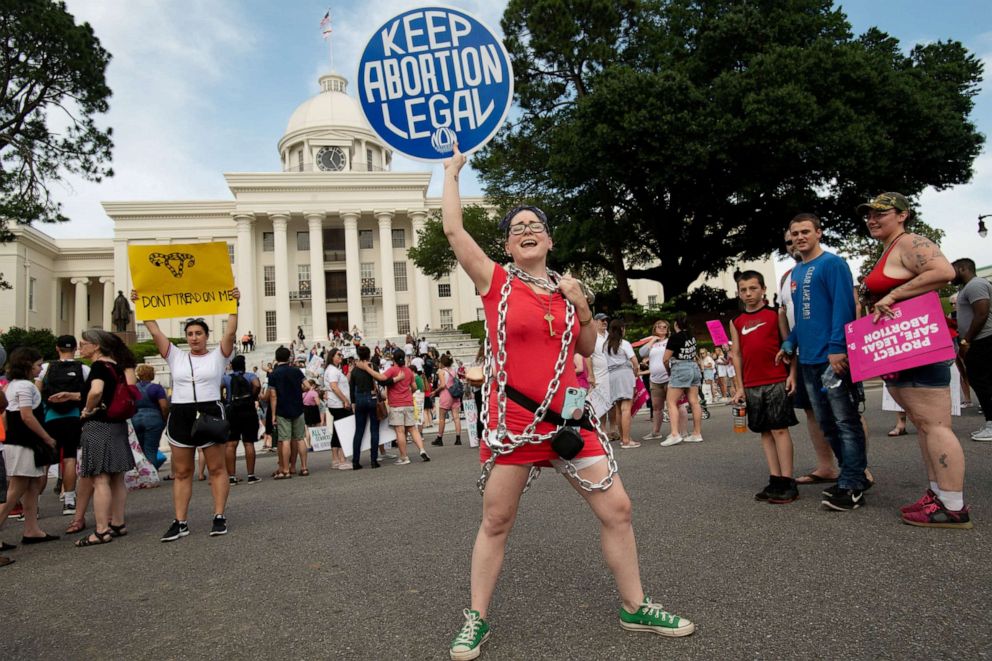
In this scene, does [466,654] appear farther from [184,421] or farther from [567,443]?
[184,421]

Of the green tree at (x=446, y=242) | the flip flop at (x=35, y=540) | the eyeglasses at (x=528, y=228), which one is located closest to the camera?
the eyeglasses at (x=528, y=228)

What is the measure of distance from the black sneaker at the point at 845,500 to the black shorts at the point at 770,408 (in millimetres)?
614

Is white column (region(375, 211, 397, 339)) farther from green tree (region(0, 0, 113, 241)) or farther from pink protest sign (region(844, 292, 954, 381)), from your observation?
pink protest sign (region(844, 292, 954, 381))

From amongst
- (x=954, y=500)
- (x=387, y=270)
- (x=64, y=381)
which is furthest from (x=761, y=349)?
(x=387, y=270)

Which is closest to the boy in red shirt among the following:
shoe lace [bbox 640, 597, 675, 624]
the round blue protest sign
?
shoe lace [bbox 640, 597, 675, 624]

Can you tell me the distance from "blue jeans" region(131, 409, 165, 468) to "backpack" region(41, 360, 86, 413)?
10.9ft

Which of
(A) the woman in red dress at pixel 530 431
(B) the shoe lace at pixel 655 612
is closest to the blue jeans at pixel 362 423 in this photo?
(A) the woman in red dress at pixel 530 431

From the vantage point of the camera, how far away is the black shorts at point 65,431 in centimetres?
625

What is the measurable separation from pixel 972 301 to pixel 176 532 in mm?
7323

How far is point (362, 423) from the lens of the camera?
9.95 meters

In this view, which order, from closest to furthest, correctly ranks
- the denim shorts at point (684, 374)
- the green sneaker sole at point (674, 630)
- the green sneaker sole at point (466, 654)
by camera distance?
the green sneaker sole at point (466, 654) → the green sneaker sole at point (674, 630) → the denim shorts at point (684, 374)

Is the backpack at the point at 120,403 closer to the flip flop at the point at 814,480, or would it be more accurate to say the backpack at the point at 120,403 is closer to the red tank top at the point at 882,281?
the flip flop at the point at 814,480

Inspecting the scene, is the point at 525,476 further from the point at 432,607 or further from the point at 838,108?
the point at 838,108

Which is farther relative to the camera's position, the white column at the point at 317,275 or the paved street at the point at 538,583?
the white column at the point at 317,275
